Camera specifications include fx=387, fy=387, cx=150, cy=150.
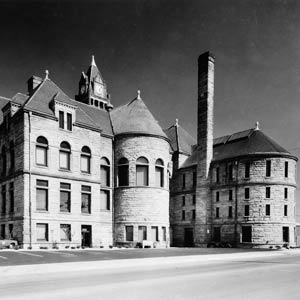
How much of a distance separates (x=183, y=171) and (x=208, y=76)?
14.1 metres

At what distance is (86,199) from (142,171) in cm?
748

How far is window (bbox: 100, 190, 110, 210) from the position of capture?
43844mm

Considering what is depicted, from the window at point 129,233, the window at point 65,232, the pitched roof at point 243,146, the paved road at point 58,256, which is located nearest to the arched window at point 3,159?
the window at point 65,232

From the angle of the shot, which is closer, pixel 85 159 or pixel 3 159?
pixel 3 159

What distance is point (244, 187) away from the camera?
4984 centimetres

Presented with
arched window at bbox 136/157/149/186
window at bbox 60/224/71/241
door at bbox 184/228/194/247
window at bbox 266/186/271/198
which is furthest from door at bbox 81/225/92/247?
window at bbox 266/186/271/198

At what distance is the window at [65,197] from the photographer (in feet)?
127

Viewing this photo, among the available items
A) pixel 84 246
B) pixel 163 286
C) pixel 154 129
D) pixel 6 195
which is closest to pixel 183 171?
pixel 154 129

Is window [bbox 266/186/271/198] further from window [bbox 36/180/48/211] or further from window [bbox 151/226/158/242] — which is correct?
window [bbox 36/180/48/211]

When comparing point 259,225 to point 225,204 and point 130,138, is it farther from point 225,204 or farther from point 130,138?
point 130,138

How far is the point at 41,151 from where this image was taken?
3769 cm

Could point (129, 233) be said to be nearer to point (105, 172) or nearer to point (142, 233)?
point (142, 233)

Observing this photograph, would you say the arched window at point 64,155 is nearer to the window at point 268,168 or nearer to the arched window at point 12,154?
the arched window at point 12,154

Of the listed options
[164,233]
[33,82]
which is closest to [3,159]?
[33,82]
